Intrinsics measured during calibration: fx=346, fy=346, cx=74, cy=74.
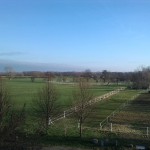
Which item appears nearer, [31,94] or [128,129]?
[128,129]

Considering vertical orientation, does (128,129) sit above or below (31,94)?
below

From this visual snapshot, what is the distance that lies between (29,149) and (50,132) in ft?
52.4

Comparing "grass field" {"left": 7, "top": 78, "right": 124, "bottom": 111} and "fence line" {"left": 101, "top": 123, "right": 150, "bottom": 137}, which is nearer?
"fence line" {"left": 101, "top": 123, "right": 150, "bottom": 137}

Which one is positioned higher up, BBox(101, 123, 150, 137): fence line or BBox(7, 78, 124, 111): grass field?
BBox(7, 78, 124, 111): grass field

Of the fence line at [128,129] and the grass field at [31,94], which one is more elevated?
the grass field at [31,94]

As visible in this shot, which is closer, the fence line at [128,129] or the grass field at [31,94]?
the fence line at [128,129]

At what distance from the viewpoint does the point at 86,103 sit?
32.5m

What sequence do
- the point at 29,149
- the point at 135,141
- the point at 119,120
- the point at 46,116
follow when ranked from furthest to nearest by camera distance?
1. the point at 119,120
2. the point at 46,116
3. the point at 135,141
4. the point at 29,149

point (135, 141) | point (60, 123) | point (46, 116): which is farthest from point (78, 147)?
point (60, 123)

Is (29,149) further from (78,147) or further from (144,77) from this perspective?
(144,77)

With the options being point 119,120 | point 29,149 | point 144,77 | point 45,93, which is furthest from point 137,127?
point 144,77

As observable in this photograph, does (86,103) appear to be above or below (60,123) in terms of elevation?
above

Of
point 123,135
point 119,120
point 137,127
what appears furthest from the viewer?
point 119,120

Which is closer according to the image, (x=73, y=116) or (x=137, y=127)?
(x=137, y=127)
